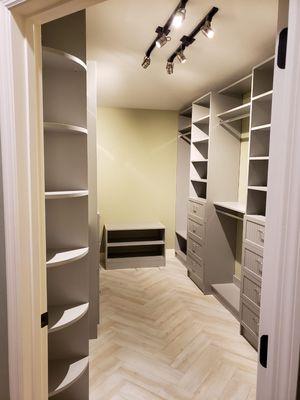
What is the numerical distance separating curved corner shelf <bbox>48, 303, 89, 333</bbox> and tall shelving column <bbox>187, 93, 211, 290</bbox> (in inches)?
89.0

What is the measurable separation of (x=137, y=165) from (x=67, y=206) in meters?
3.42

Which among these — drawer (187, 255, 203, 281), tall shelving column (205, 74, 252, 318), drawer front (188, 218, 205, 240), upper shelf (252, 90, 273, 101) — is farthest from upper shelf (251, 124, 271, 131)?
drawer (187, 255, 203, 281)

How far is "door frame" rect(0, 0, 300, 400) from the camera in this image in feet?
2.17

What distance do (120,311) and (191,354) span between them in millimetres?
1013

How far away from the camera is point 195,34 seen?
2.16 meters

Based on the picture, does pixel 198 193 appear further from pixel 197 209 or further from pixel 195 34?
pixel 195 34

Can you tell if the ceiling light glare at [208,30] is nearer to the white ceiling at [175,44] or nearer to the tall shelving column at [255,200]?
the white ceiling at [175,44]

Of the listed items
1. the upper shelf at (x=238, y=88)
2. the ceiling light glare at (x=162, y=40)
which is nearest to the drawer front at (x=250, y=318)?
the upper shelf at (x=238, y=88)

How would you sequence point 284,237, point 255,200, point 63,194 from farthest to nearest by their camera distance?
point 255,200, point 63,194, point 284,237

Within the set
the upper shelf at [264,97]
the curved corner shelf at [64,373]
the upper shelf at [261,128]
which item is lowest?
the curved corner shelf at [64,373]

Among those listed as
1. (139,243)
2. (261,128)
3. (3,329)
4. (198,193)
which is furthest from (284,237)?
(139,243)

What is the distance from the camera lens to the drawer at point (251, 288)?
8.39ft

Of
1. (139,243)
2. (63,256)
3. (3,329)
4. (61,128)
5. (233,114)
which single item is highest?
(233,114)

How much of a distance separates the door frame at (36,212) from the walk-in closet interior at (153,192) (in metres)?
0.13
